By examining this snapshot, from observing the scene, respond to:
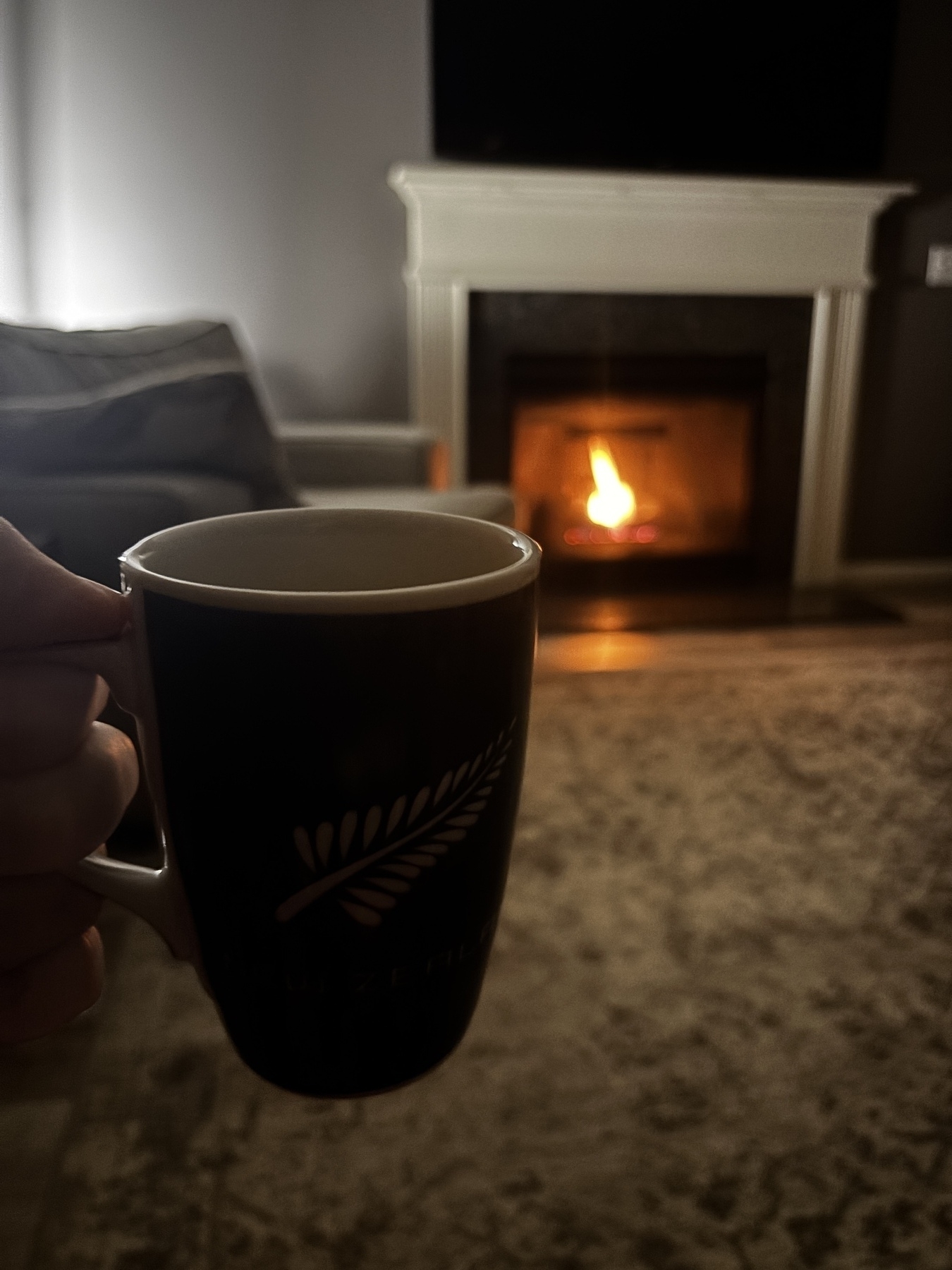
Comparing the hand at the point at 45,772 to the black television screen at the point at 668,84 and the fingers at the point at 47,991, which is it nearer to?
the fingers at the point at 47,991

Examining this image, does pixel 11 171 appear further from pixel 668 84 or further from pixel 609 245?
pixel 668 84

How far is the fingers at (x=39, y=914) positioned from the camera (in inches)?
10.0

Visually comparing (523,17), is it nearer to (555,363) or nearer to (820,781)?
(555,363)

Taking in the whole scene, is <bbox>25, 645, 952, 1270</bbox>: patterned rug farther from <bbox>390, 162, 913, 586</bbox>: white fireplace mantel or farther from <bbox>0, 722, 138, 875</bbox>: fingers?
<bbox>390, 162, 913, 586</bbox>: white fireplace mantel

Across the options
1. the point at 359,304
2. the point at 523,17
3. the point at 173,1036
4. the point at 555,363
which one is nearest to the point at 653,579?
the point at 555,363

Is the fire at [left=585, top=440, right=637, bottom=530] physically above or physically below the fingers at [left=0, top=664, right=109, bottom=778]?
below

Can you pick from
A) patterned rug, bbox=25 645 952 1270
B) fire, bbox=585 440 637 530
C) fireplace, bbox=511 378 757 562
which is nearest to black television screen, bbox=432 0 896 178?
fireplace, bbox=511 378 757 562

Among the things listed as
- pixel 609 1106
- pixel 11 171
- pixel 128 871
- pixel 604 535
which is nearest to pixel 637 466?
pixel 604 535

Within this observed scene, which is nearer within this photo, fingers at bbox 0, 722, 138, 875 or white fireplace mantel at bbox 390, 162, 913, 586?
fingers at bbox 0, 722, 138, 875

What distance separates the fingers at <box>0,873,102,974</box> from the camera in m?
0.25

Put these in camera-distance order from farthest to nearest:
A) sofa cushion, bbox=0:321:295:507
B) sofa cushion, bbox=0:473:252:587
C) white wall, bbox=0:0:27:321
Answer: white wall, bbox=0:0:27:321 < sofa cushion, bbox=0:321:295:507 < sofa cushion, bbox=0:473:252:587

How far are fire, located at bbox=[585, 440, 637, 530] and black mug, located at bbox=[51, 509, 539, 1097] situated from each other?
2693 mm

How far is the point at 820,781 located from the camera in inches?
49.0

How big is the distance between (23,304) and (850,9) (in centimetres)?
237
